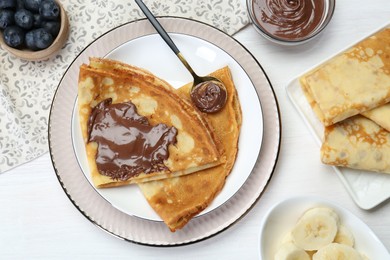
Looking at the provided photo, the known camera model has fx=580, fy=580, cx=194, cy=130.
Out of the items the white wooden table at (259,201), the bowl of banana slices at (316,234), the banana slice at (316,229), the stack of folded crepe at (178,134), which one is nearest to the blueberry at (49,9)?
the stack of folded crepe at (178,134)

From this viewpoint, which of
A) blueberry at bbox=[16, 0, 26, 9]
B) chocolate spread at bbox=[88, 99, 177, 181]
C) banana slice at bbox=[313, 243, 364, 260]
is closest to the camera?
banana slice at bbox=[313, 243, 364, 260]

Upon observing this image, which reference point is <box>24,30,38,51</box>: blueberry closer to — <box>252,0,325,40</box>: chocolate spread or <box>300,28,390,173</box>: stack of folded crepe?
<box>252,0,325,40</box>: chocolate spread

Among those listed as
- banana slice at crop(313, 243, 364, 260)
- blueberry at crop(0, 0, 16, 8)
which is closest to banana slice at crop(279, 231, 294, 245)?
banana slice at crop(313, 243, 364, 260)

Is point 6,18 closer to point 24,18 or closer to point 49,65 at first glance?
point 24,18

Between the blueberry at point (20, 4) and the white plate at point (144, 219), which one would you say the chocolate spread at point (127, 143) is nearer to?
the white plate at point (144, 219)

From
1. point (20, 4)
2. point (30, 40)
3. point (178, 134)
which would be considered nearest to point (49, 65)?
point (30, 40)
